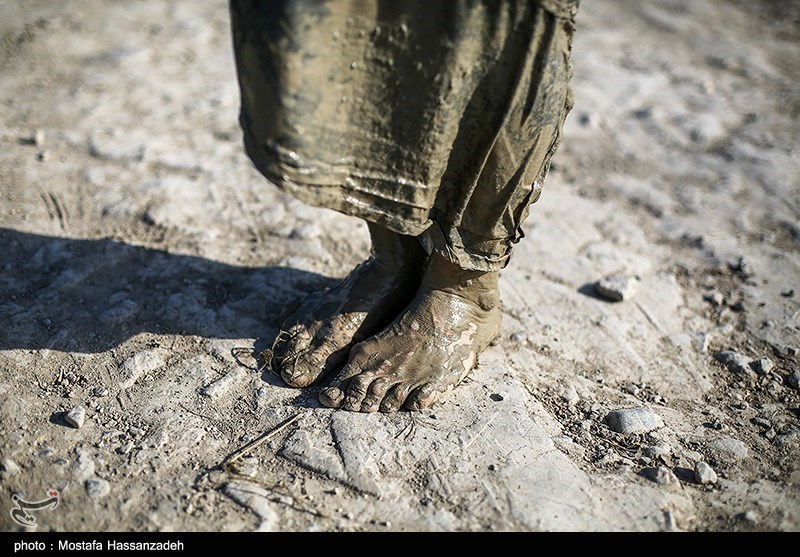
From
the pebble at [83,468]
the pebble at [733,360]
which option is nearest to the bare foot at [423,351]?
the pebble at [83,468]

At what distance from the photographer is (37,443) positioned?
205 cm

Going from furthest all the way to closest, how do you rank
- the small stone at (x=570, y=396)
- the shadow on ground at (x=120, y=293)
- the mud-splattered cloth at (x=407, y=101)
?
1. the shadow on ground at (x=120, y=293)
2. the small stone at (x=570, y=396)
3. the mud-splattered cloth at (x=407, y=101)

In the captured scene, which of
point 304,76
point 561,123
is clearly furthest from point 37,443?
point 561,123

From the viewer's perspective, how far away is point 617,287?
287cm

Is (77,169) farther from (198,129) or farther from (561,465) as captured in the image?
(561,465)

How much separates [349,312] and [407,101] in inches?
33.6

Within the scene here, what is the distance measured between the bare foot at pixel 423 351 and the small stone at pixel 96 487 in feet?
2.25

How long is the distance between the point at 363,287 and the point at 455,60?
949mm

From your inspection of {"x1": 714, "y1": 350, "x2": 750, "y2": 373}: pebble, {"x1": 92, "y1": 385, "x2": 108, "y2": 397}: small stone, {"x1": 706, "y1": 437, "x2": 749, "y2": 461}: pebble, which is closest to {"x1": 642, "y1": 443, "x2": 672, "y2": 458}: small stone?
{"x1": 706, "y1": 437, "x2": 749, "y2": 461}: pebble

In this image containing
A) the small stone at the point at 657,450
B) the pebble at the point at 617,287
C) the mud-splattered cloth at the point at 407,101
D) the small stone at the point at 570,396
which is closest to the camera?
the mud-splattered cloth at the point at 407,101

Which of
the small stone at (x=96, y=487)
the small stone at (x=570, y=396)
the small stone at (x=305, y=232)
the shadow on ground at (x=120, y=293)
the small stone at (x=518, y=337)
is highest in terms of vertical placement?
the small stone at (x=570, y=396)

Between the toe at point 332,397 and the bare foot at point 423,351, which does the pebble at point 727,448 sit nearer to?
the bare foot at point 423,351

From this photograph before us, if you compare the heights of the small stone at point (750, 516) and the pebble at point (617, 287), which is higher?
the small stone at point (750, 516)

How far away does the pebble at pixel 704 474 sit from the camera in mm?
2055
